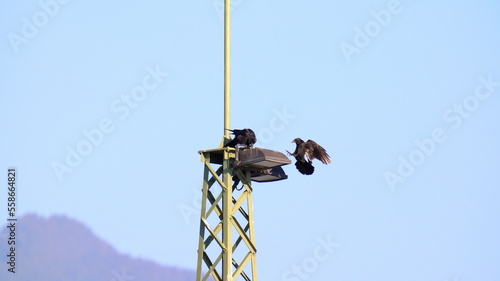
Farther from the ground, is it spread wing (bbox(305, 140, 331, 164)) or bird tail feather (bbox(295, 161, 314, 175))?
spread wing (bbox(305, 140, 331, 164))

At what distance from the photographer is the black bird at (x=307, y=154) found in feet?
68.6

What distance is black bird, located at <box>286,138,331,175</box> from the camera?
68.6 feet

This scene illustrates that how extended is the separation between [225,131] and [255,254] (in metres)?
2.60

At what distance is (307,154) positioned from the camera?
21.0 metres

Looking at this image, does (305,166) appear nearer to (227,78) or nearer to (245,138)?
(245,138)

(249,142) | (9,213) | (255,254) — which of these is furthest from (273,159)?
(9,213)

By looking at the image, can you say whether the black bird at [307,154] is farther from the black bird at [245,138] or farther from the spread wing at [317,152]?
the black bird at [245,138]

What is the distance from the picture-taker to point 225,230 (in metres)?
19.7

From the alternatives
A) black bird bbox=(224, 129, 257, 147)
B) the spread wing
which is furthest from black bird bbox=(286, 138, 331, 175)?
black bird bbox=(224, 129, 257, 147)

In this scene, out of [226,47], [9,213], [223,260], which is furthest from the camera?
[9,213]

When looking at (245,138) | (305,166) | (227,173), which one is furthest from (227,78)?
(305,166)

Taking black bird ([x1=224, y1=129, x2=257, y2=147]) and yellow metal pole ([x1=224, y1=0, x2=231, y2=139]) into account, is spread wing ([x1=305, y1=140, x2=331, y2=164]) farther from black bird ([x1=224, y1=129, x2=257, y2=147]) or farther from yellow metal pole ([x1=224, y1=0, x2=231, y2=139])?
yellow metal pole ([x1=224, y1=0, x2=231, y2=139])

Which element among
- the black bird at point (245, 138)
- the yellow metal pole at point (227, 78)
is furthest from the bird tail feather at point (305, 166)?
the yellow metal pole at point (227, 78)

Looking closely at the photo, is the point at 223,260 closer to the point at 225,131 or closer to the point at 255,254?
the point at 255,254
